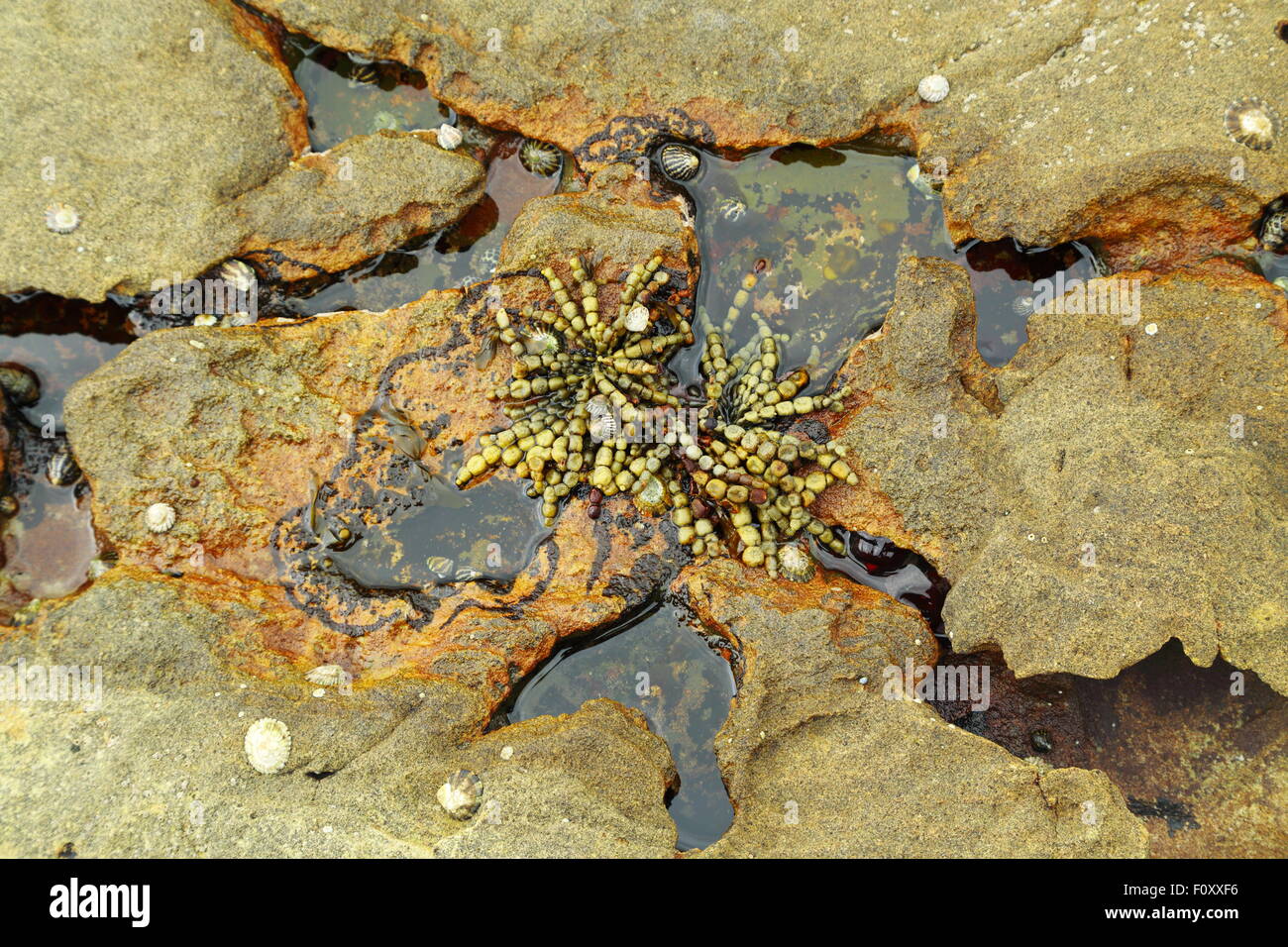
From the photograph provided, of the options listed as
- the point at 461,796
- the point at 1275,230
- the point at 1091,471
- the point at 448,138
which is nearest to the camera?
the point at 461,796

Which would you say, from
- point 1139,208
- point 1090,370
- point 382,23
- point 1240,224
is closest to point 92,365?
point 382,23

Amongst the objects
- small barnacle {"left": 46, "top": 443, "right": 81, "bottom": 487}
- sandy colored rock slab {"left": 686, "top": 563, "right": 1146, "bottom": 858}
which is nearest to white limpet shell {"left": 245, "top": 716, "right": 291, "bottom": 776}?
sandy colored rock slab {"left": 686, "top": 563, "right": 1146, "bottom": 858}

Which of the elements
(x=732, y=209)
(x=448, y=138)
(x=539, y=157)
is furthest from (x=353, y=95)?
(x=732, y=209)

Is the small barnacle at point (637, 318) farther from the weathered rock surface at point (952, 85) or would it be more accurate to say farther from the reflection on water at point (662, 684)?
the reflection on water at point (662, 684)

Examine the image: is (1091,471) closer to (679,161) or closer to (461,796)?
(679,161)

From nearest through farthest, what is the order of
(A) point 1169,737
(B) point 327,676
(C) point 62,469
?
(B) point 327,676, (A) point 1169,737, (C) point 62,469

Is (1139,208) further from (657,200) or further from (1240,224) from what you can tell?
(657,200)

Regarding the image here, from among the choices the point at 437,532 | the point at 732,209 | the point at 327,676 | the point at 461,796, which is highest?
the point at 732,209

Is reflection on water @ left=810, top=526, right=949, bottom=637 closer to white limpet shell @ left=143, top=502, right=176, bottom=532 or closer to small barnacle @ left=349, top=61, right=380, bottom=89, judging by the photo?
white limpet shell @ left=143, top=502, right=176, bottom=532

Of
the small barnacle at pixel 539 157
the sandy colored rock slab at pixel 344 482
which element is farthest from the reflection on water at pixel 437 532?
the small barnacle at pixel 539 157
